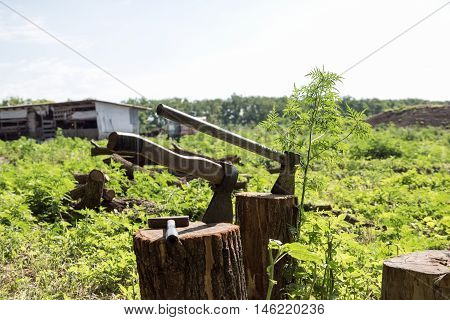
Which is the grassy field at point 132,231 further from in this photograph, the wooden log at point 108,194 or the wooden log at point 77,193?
the wooden log at point 108,194

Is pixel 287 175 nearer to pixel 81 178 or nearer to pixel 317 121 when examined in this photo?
pixel 317 121

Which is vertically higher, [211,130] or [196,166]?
[211,130]

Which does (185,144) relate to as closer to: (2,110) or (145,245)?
(2,110)

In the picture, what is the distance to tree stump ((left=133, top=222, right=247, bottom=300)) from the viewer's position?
97.3 inches

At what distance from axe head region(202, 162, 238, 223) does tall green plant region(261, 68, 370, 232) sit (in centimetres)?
91

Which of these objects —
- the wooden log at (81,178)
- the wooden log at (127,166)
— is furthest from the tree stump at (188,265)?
the wooden log at (127,166)

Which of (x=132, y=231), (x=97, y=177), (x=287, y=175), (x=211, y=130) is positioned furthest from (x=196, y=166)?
(x=97, y=177)

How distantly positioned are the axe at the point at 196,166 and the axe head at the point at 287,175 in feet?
2.79

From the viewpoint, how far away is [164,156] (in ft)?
8.79

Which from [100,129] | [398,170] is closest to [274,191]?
[398,170]

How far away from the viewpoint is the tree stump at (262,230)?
3.62 m

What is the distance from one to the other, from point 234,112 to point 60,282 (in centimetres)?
9866

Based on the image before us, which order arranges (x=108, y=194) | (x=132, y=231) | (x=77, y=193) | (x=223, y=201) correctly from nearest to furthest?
(x=223, y=201), (x=132, y=231), (x=108, y=194), (x=77, y=193)

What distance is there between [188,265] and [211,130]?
1.25 m
